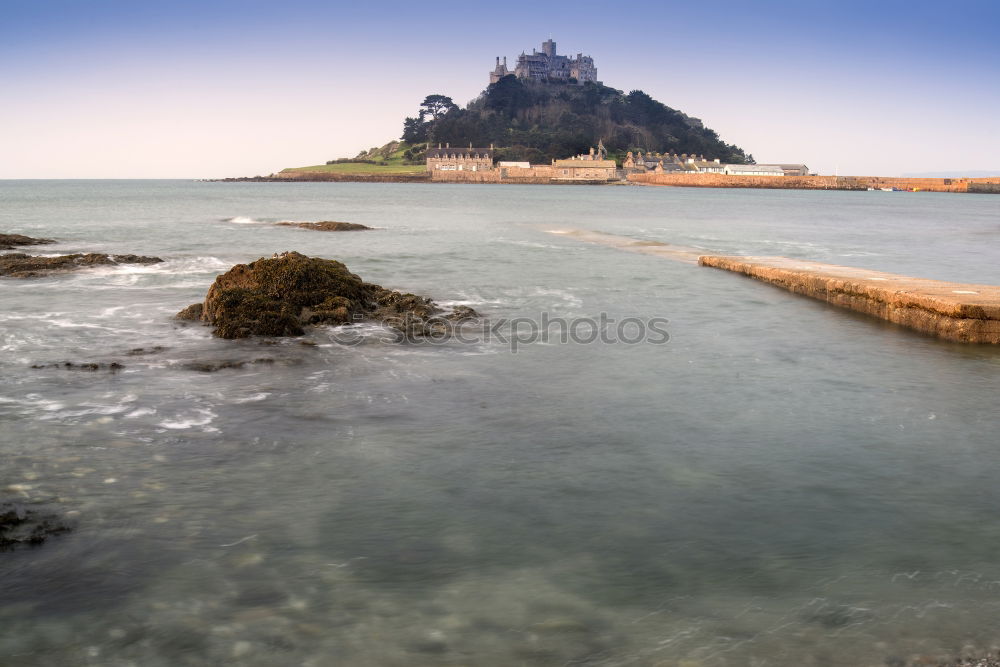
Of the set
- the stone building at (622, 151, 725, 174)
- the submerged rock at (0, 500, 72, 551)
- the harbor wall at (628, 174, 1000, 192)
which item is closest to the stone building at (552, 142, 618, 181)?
the stone building at (622, 151, 725, 174)

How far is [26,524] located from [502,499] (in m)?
3.39

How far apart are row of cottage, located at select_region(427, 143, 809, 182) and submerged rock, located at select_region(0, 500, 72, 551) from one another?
178 meters

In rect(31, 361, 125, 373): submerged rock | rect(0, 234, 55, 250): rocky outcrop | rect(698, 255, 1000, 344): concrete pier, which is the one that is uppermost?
rect(0, 234, 55, 250): rocky outcrop

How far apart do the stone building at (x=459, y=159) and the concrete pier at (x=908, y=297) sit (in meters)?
170

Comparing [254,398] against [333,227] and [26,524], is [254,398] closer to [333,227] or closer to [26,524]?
[26,524]

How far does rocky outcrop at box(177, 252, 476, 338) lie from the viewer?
40.9 feet

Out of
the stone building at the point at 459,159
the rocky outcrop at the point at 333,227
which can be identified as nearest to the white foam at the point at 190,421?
the rocky outcrop at the point at 333,227

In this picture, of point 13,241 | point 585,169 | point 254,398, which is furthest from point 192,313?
point 585,169

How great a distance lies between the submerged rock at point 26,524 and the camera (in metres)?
5.30

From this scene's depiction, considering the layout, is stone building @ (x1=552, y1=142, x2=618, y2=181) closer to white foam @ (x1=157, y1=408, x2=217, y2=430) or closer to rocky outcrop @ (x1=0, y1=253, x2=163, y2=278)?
rocky outcrop @ (x1=0, y1=253, x2=163, y2=278)

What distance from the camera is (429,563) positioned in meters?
5.21

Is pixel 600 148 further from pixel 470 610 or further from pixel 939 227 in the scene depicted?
pixel 470 610

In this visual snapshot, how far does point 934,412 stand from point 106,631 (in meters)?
8.43

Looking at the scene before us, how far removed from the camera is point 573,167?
182 m
